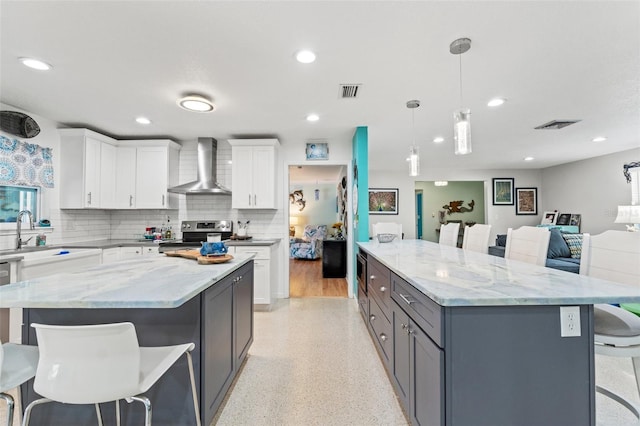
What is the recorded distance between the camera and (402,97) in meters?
2.88

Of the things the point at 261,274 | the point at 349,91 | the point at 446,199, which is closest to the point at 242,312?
the point at 261,274

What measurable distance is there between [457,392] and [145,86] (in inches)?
126

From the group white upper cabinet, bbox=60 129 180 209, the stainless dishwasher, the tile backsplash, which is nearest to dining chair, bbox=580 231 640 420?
the tile backsplash

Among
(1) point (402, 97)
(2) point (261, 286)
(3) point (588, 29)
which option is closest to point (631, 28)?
(3) point (588, 29)

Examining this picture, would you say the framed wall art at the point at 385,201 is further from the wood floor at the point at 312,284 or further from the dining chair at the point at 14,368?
the dining chair at the point at 14,368

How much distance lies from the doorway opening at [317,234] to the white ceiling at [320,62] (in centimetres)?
218

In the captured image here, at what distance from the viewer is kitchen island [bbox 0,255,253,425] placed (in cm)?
117

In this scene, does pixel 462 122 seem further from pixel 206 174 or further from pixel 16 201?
pixel 16 201

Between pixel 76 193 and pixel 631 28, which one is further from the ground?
pixel 631 28

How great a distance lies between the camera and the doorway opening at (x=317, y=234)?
17.1 ft

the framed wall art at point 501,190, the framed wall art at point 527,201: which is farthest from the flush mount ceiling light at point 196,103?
the framed wall art at point 527,201

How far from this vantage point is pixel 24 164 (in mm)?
3191

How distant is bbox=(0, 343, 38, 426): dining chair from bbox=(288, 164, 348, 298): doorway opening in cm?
345

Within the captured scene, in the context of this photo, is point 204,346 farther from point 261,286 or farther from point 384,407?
point 261,286
